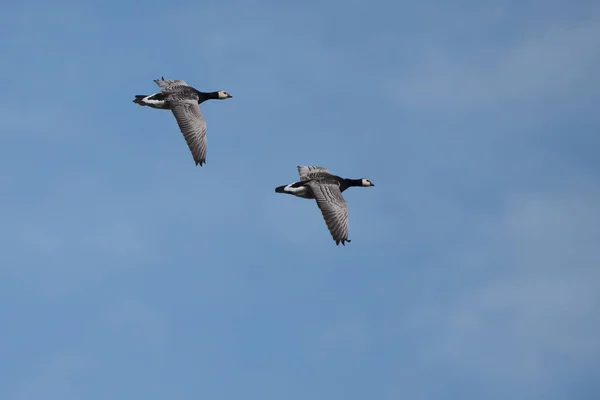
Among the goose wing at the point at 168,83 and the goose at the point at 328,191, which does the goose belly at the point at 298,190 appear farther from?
the goose wing at the point at 168,83

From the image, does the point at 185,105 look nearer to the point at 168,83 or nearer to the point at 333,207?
the point at 168,83

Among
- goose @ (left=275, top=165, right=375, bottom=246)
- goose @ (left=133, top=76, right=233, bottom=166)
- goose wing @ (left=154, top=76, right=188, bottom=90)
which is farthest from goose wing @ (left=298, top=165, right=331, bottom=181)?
goose wing @ (left=154, top=76, right=188, bottom=90)

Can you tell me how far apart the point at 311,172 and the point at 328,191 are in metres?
3.11

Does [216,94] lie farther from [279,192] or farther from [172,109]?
[279,192]

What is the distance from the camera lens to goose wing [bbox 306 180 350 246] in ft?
184

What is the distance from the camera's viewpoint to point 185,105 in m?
63.8

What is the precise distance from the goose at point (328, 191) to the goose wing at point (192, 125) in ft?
14.0

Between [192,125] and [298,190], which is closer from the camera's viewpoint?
[298,190]

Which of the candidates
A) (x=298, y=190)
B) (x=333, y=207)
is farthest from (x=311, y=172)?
(x=333, y=207)

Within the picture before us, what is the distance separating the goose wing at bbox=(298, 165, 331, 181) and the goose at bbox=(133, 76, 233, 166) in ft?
17.5

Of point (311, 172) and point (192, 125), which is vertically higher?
point (311, 172)

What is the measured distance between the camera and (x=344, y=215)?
57406mm

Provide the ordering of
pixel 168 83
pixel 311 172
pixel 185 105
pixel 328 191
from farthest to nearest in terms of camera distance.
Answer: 1. pixel 168 83
2. pixel 185 105
3. pixel 311 172
4. pixel 328 191

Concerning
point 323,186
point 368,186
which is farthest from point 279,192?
point 368,186
